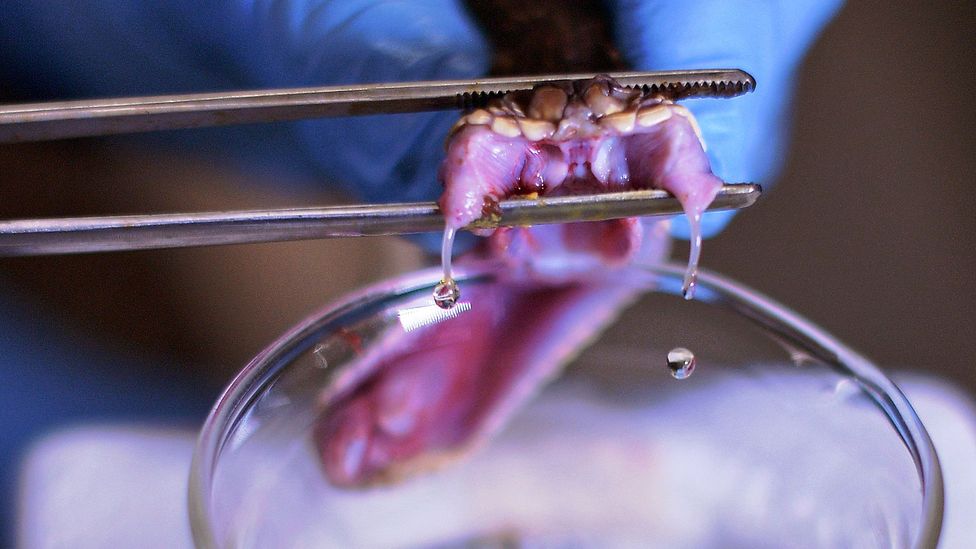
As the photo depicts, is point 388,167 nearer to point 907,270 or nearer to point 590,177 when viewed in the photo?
point 590,177

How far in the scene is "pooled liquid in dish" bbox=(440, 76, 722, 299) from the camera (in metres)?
0.47

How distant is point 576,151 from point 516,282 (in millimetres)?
159

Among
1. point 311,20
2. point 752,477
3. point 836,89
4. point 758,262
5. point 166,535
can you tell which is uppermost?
point 836,89

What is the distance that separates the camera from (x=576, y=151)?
0.51 meters

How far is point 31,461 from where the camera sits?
868mm

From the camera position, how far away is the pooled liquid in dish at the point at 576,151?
0.47 metres

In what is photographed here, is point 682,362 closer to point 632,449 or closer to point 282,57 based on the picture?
point 632,449

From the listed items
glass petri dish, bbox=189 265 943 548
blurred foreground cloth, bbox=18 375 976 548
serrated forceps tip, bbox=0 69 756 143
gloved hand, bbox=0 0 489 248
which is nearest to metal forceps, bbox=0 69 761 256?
serrated forceps tip, bbox=0 69 756 143

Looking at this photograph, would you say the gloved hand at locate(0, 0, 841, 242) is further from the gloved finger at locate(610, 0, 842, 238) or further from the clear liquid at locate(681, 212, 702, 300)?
the clear liquid at locate(681, 212, 702, 300)

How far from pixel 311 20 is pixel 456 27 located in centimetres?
16

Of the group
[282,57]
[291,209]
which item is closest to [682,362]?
[291,209]

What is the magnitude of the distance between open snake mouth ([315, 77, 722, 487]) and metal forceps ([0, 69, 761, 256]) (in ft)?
0.05

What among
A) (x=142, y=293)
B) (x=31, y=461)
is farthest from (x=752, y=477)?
(x=142, y=293)

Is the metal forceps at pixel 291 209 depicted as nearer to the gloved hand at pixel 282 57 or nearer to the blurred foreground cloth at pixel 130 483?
the gloved hand at pixel 282 57
